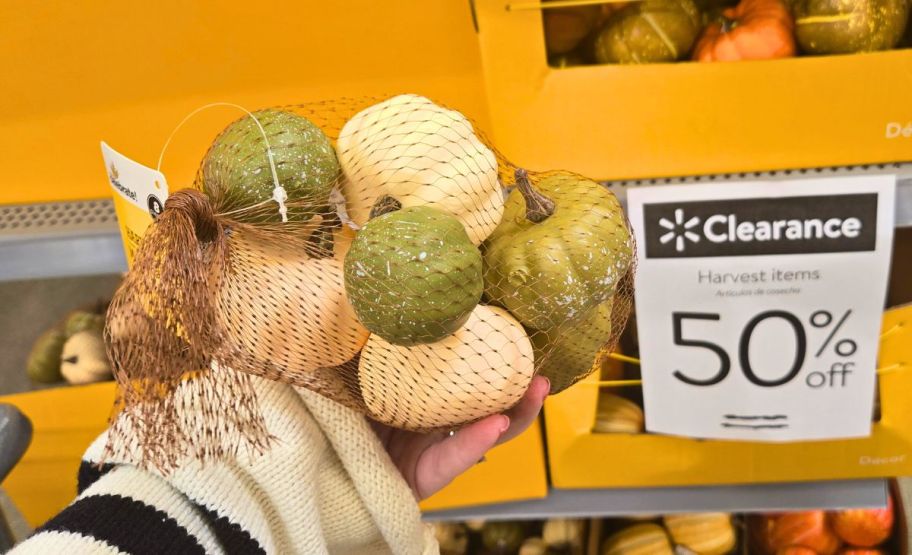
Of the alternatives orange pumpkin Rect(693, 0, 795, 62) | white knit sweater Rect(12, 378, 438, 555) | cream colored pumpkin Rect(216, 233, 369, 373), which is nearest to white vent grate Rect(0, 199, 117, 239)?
white knit sweater Rect(12, 378, 438, 555)

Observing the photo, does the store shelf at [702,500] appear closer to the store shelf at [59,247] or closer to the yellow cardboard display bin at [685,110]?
the yellow cardboard display bin at [685,110]

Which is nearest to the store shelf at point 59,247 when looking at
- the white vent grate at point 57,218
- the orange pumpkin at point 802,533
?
the white vent grate at point 57,218

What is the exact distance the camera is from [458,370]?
64 centimetres

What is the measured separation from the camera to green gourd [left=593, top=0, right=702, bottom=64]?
0.90m

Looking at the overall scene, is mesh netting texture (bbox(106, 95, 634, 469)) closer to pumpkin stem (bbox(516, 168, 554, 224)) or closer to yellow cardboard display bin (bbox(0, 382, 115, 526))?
pumpkin stem (bbox(516, 168, 554, 224))

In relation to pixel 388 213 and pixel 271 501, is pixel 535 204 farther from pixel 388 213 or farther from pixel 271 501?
pixel 271 501

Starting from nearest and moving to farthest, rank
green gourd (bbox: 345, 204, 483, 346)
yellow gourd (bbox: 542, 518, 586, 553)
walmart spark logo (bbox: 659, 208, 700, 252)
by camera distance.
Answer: green gourd (bbox: 345, 204, 483, 346), walmart spark logo (bbox: 659, 208, 700, 252), yellow gourd (bbox: 542, 518, 586, 553)

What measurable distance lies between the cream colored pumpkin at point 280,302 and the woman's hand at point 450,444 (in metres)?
0.15

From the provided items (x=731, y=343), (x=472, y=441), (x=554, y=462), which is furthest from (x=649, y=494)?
(x=472, y=441)

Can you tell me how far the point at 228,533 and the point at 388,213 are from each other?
0.31 metres

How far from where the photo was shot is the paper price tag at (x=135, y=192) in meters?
0.74

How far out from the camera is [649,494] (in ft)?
3.96

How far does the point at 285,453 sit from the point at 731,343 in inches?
22.1

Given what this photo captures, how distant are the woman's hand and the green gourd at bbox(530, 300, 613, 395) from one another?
0.02 meters
